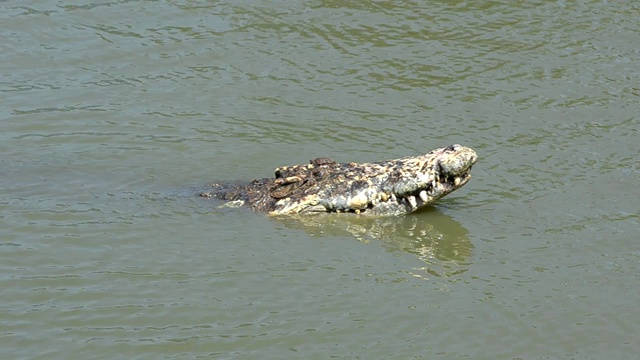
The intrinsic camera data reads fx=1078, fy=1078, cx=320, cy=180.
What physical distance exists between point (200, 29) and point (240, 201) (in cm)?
480

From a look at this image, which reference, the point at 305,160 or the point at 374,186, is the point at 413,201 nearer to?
the point at 374,186

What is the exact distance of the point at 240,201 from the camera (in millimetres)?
9250

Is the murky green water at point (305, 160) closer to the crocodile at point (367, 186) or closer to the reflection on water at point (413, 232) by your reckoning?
the reflection on water at point (413, 232)

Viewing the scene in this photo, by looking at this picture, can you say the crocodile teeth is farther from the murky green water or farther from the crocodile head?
the murky green water

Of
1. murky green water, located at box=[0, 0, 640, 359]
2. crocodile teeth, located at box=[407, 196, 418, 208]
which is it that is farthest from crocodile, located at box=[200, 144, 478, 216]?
murky green water, located at box=[0, 0, 640, 359]

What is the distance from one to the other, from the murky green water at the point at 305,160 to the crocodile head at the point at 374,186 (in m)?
0.16

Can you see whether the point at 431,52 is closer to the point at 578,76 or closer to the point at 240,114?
the point at 578,76

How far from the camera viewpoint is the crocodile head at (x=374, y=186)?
9000 millimetres

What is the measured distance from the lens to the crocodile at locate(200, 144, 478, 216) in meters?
9.00

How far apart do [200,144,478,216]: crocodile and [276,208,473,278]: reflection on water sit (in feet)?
0.32

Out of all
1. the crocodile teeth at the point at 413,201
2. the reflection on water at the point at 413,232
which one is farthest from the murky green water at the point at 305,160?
the crocodile teeth at the point at 413,201

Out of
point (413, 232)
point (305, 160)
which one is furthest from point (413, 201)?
point (305, 160)

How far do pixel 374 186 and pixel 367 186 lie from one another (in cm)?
6

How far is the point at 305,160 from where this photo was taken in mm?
10438
